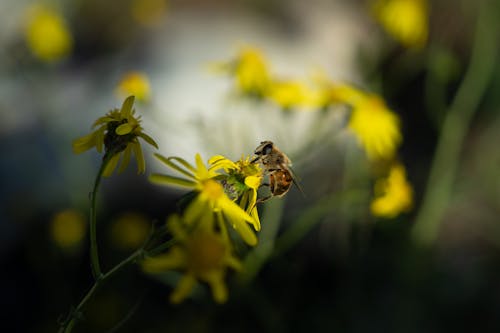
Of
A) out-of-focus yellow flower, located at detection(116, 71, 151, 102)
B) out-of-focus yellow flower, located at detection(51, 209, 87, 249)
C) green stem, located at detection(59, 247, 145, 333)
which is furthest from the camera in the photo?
out-of-focus yellow flower, located at detection(51, 209, 87, 249)

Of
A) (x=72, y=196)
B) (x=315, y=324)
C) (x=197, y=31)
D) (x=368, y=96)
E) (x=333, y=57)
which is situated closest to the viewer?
(x=368, y=96)

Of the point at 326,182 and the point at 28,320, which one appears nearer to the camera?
the point at 28,320

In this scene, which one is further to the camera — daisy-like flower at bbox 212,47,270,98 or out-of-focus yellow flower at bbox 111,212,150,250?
out-of-focus yellow flower at bbox 111,212,150,250

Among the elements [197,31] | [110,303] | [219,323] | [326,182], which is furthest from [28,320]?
[197,31]

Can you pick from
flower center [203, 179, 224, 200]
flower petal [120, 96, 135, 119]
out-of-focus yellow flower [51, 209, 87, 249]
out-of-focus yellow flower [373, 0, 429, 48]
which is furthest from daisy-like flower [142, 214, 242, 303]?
out-of-focus yellow flower [373, 0, 429, 48]

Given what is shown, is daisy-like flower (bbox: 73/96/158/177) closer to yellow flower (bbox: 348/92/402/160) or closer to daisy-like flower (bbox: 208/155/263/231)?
daisy-like flower (bbox: 208/155/263/231)

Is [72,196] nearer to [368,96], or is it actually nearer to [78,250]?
[78,250]
